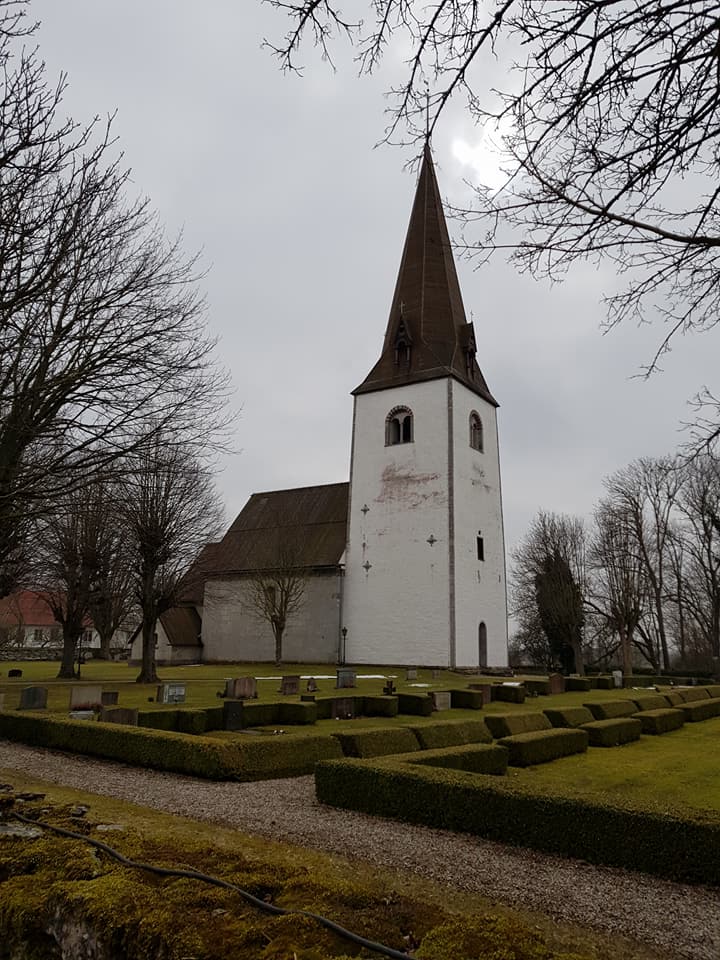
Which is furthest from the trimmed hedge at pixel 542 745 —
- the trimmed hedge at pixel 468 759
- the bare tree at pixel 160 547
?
the bare tree at pixel 160 547

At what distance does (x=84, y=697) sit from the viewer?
15086 millimetres

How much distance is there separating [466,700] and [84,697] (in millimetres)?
9444

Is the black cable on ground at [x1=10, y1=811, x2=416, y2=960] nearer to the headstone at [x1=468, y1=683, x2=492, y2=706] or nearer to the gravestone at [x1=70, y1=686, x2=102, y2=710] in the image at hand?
the gravestone at [x1=70, y1=686, x2=102, y2=710]

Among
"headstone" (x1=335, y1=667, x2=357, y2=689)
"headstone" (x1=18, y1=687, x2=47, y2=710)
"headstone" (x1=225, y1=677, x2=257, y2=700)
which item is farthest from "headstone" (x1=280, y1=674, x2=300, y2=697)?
"headstone" (x1=18, y1=687, x2=47, y2=710)

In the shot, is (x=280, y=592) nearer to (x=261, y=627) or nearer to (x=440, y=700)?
(x=261, y=627)

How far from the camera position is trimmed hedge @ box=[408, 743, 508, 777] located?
8.74 m

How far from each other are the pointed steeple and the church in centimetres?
8

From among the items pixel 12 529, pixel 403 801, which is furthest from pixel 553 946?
pixel 12 529

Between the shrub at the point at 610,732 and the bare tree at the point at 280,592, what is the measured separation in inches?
858

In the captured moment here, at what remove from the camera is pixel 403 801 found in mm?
7352

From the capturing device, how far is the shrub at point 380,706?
637 inches

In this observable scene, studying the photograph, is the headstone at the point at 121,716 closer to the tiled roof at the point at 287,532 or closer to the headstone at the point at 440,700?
the headstone at the point at 440,700

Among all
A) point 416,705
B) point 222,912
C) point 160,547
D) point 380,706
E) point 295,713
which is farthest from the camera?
point 160,547

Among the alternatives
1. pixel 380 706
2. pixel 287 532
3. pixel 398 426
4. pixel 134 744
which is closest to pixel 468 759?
pixel 134 744
